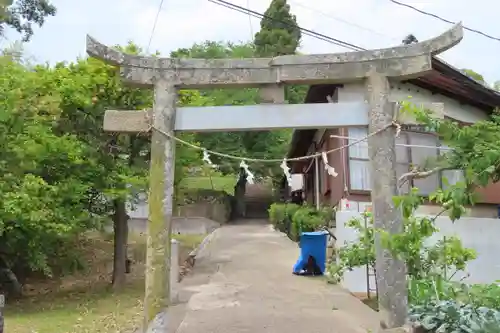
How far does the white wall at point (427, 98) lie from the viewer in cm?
1304

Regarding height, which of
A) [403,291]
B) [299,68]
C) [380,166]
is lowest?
[403,291]

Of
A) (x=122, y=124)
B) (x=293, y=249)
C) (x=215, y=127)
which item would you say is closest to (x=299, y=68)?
(x=215, y=127)

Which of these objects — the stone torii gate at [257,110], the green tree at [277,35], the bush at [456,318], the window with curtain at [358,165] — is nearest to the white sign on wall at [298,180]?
the window with curtain at [358,165]

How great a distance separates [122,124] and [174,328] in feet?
11.9

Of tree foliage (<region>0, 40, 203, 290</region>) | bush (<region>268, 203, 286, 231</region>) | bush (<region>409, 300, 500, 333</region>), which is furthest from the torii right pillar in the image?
bush (<region>268, 203, 286, 231</region>)

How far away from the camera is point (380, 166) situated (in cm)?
739

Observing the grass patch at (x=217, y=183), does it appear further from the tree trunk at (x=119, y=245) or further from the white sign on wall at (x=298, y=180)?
the tree trunk at (x=119, y=245)

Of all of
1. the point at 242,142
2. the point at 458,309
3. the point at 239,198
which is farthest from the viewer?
the point at 239,198

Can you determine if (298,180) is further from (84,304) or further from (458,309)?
(458,309)

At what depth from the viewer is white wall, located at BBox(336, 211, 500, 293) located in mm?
11375

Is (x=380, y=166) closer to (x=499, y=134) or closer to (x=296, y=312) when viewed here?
(x=499, y=134)

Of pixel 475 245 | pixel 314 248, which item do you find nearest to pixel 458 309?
pixel 475 245

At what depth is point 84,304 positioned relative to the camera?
38.5 ft

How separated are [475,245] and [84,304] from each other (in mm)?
9272
